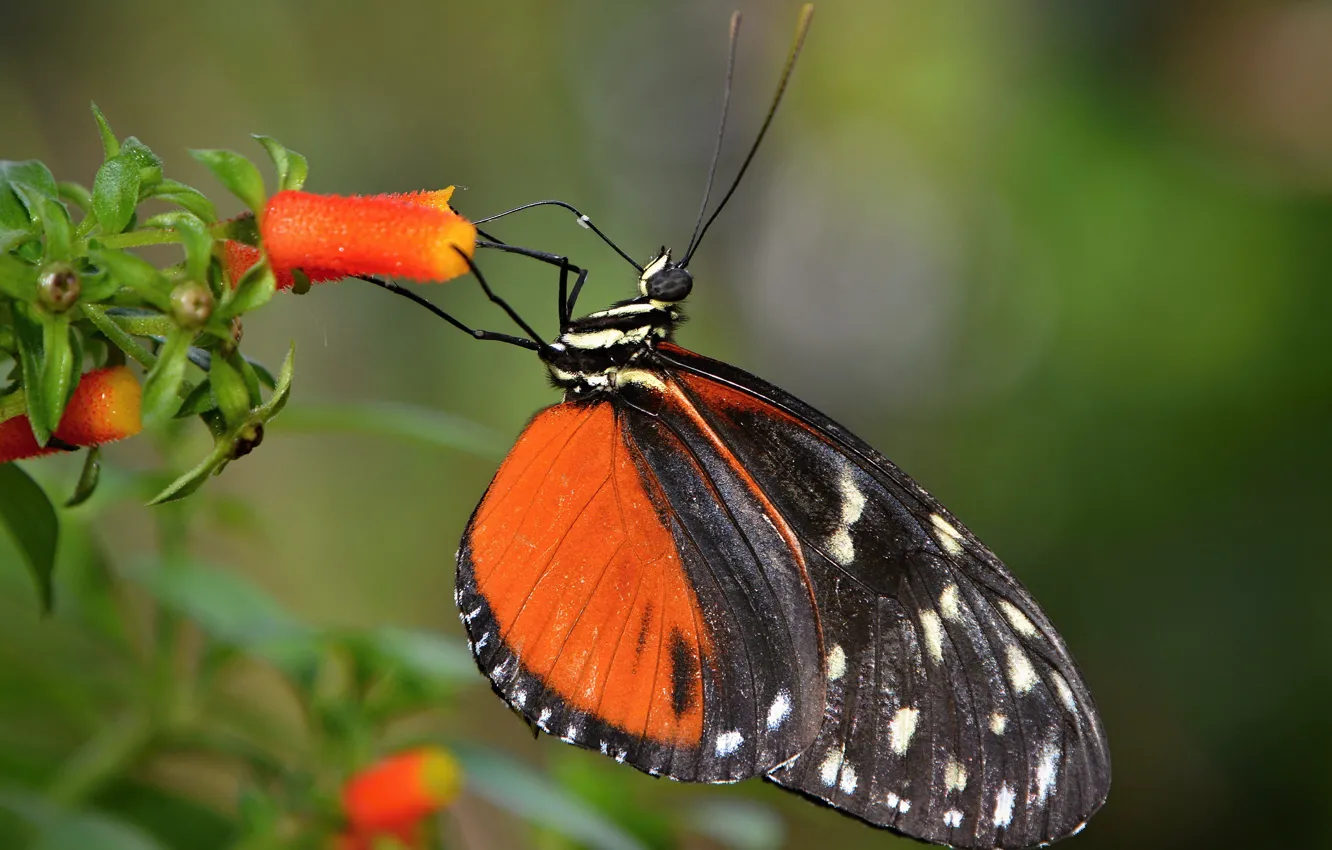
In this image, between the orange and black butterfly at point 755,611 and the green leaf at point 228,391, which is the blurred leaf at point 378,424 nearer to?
the orange and black butterfly at point 755,611

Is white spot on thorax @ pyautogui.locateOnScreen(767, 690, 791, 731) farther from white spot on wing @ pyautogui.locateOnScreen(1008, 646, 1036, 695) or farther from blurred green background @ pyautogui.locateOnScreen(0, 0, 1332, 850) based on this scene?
blurred green background @ pyautogui.locateOnScreen(0, 0, 1332, 850)

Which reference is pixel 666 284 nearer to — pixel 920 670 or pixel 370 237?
pixel 920 670

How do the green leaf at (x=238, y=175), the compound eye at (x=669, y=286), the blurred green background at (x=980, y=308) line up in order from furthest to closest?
the blurred green background at (x=980, y=308) → the compound eye at (x=669, y=286) → the green leaf at (x=238, y=175)

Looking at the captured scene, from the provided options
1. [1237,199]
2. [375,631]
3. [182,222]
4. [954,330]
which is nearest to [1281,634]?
[1237,199]

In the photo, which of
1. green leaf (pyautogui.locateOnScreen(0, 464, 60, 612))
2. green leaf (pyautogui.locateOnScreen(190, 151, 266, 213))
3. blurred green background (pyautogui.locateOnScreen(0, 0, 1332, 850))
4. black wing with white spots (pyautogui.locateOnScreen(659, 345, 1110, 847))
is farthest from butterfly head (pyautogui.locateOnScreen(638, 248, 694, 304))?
blurred green background (pyautogui.locateOnScreen(0, 0, 1332, 850))

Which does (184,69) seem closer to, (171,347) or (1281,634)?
(171,347)

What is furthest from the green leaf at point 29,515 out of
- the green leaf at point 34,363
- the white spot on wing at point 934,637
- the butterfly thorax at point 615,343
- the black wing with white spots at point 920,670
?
the white spot on wing at point 934,637
